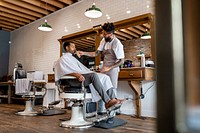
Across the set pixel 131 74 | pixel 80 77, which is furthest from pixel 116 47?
pixel 80 77

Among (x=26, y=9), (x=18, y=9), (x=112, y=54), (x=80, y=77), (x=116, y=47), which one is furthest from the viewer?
(x=26, y=9)

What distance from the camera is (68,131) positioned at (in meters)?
2.41

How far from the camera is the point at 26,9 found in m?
5.94

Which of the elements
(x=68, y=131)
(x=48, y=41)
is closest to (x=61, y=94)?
(x=68, y=131)

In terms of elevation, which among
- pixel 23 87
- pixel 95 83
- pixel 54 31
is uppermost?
pixel 54 31

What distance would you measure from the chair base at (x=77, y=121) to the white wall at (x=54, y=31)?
7.46ft

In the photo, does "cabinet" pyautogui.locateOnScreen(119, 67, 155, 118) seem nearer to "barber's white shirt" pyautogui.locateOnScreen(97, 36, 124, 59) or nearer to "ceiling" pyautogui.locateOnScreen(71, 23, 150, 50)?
"barber's white shirt" pyautogui.locateOnScreen(97, 36, 124, 59)

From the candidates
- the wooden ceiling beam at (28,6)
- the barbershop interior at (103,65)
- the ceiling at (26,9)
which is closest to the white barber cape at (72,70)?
the barbershop interior at (103,65)

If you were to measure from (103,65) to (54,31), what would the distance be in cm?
329

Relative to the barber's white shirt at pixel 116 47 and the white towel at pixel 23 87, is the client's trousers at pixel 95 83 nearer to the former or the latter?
the barber's white shirt at pixel 116 47

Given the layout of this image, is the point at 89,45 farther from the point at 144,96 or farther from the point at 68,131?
the point at 68,131

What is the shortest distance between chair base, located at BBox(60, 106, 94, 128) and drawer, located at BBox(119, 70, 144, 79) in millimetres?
1115

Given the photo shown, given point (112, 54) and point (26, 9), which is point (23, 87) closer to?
point (112, 54)

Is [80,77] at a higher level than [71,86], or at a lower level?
higher
